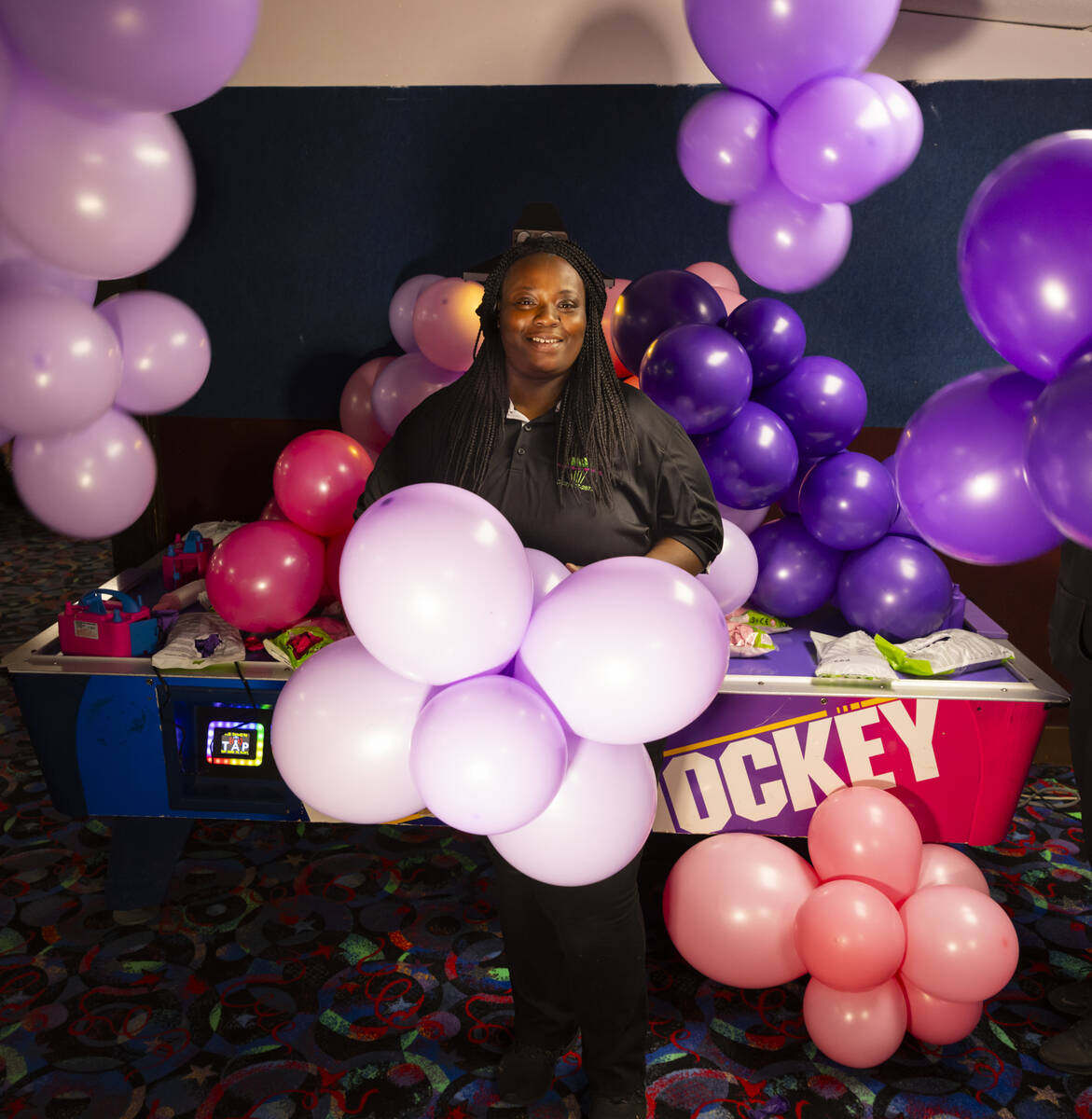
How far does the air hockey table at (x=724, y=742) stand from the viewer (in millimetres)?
1937

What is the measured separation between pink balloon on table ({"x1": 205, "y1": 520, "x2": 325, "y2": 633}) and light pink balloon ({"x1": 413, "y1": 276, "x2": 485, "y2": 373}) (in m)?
0.57

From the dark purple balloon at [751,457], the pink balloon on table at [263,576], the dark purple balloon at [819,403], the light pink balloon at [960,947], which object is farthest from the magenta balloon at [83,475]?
the light pink balloon at [960,947]

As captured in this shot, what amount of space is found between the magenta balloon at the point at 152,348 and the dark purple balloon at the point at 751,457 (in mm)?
1119

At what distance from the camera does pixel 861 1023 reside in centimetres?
165

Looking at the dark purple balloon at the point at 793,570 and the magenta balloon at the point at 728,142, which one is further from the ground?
the magenta balloon at the point at 728,142

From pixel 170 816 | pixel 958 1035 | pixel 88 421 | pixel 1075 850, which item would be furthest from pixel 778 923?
pixel 88 421

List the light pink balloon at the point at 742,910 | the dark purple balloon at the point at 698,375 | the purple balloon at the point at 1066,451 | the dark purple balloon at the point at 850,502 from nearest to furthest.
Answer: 1. the purple balloon at the point at 1066,451
2. the light pink balloon at the point at 742,910
3. the dark purple balloon at the point at 698,375
4. the dark purple balloon at the point at 850,502

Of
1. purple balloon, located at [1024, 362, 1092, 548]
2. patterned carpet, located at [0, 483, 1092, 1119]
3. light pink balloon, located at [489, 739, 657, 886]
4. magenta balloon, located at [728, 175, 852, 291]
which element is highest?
magenta balloon, located at [728, 175, 852, 291]

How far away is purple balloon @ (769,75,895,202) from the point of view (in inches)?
72.9

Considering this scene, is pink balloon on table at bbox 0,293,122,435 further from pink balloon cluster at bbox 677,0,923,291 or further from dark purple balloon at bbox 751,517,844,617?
dark purple balloon at bbox 751,517,844,617

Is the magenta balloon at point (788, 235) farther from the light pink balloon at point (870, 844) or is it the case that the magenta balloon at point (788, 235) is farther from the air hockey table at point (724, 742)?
the light pink balloon at point (870, 844)

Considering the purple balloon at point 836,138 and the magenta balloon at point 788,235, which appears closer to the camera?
the purple balloon at point 836,138

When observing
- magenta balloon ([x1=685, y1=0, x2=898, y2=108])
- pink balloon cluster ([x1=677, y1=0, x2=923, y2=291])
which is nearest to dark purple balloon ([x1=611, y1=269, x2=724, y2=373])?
pink balloon cluster ([x1=677, y1=0, x2=923, y2=291])

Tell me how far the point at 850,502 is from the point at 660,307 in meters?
0.63
